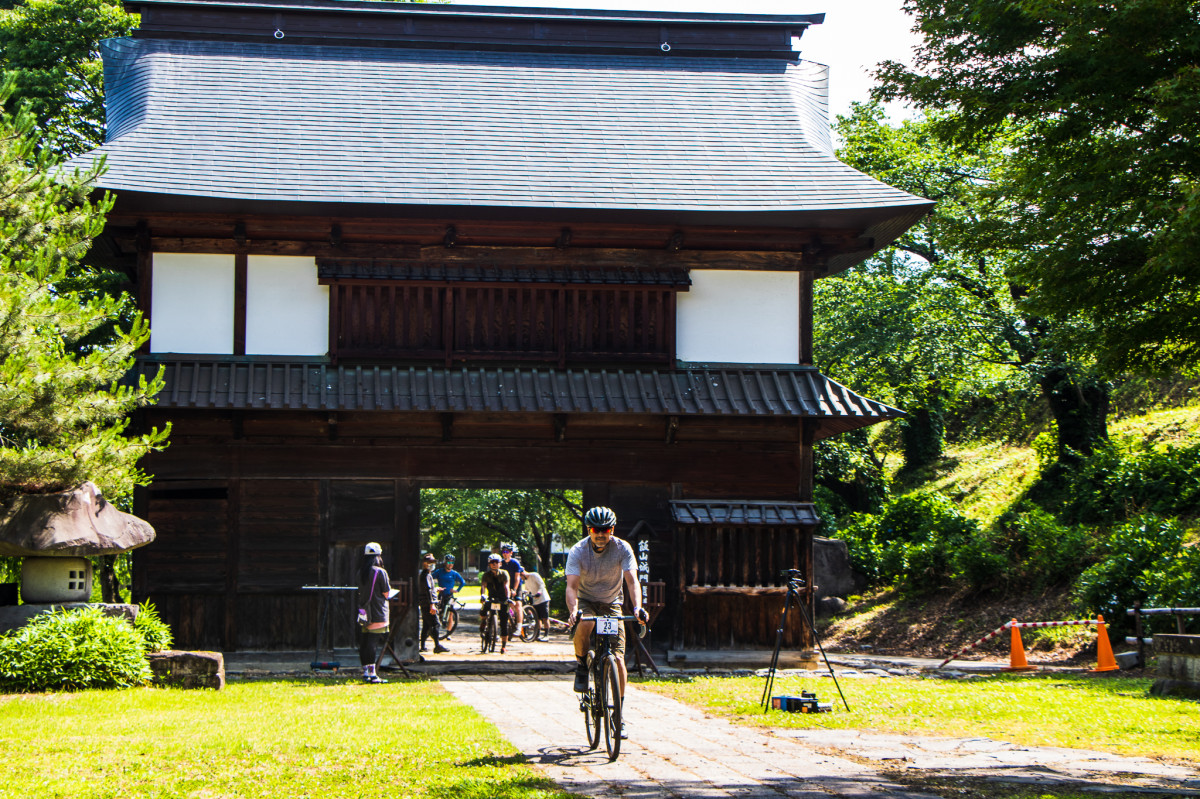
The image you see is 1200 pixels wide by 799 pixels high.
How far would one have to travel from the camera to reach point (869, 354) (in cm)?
2506

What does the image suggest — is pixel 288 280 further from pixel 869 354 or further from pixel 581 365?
pixel 869 354

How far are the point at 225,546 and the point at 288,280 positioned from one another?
3823 mm

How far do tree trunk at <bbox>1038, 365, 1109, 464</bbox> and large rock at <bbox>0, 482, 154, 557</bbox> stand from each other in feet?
65.8

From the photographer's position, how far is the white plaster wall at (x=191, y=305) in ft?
49.9

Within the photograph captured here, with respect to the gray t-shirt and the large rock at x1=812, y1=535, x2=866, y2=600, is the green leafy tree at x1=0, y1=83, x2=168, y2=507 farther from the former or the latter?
the large rock at x1=812, y1=535, x2=866, y2=600

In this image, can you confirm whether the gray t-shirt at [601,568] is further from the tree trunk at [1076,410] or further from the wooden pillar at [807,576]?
the tree trunk at [1076,410]

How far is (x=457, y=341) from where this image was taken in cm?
1559

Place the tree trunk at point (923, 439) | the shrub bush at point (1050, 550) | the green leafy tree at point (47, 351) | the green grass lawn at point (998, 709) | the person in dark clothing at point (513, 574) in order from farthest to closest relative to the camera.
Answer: the tree trunk at point (923, 439), the person in dark clothing at point (513, 574), the shrub bush at point (1050, 550), the green leafy tree at point (47, 351), the green grass lawn at point (998, 709)

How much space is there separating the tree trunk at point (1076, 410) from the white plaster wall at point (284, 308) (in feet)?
55.6

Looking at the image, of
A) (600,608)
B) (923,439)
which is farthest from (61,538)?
(923,439)

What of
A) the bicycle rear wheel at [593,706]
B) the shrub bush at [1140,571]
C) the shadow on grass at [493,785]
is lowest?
the shadow on grass at [493,785]

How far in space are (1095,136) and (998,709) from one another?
5.74 metres

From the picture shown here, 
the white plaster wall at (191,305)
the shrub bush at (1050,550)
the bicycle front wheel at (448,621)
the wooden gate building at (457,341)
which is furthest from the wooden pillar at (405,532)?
the shrub bush at (1050,550)

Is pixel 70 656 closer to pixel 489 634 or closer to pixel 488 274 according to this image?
pixel 488 274
